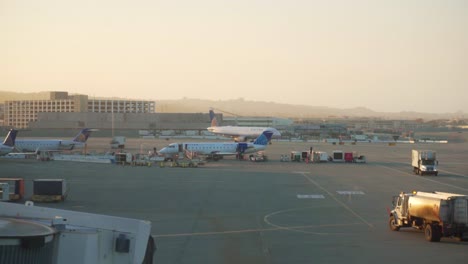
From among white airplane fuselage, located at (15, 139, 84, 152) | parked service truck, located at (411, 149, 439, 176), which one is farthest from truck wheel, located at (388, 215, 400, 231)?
white airplane fuselage, located at (15, 139, 84, 152)

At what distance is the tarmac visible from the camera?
2219 cm

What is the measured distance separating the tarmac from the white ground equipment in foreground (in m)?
12.2

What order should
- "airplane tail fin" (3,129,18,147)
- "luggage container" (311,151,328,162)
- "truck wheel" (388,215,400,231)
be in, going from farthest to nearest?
"luggage container" (311,151,328,162) < "airplane tail fin" (3,129,18,147) < "truck wheel" (388,215,400,231)

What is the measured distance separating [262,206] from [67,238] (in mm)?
28412

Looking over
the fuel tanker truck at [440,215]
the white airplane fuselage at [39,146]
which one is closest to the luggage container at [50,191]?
the fuel tanker truck at [440,215]

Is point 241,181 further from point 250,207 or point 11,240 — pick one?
point 11,240

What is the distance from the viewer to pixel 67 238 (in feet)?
24.6

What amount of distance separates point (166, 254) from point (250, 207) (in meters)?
14.0

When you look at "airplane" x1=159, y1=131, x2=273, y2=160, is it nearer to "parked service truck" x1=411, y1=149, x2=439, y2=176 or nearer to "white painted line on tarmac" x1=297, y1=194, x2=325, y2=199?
"parked service truck" x1=411, y1=149, x2=439, y2=176

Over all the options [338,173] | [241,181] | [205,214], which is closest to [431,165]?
[338,173]

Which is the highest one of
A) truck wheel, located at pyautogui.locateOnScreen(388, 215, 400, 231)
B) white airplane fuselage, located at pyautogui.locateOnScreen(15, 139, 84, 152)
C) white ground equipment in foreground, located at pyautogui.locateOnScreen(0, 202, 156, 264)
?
white ground equipment in foreground, located at pyautogui.locateOnScreen(0, 202, 156, 264)

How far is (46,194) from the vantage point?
3741cm

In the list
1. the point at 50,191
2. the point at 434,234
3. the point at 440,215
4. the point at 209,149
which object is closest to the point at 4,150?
the point at 209,149

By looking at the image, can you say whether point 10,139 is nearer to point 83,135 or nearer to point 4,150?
point 4,150
